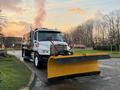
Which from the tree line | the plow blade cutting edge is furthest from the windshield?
the tree line

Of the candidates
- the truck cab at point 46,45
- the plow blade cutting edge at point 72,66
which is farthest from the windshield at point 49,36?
the plow blade cutting edge at point 72,66

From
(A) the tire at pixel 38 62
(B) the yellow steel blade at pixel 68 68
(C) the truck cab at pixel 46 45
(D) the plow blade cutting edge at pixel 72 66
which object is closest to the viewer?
(D) the plow blade cutting edge at pixel 72 66

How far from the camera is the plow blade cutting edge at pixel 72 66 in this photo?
13.3 meters

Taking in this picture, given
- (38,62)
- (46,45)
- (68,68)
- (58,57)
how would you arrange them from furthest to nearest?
(38,62) → (46,45) → (68,68) → (58,57)

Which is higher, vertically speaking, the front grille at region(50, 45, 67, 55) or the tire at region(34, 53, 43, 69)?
the front grille at region(50, 45, 67, 55)

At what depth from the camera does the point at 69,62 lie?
1342 centimetres

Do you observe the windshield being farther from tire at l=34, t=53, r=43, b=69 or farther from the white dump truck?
tire at l=34, t=53, r=43, b=69

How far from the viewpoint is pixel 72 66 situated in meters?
14.3

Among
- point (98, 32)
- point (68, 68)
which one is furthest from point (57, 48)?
point (98, 32)

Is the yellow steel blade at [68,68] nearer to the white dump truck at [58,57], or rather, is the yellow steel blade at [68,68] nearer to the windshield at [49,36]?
the white dump truck at [58,57]

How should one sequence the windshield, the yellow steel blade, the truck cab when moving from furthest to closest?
1. the windshield
2. the truck cab
3. the yellow steel blade

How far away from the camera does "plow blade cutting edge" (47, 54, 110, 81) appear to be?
13297 millimetres

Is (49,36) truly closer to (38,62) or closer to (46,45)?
(46,45)

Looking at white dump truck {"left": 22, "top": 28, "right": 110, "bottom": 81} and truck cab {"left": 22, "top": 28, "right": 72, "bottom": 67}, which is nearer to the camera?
white dump truck {"left": 22, "top": 28, "right": 110, "bottom": 81}
